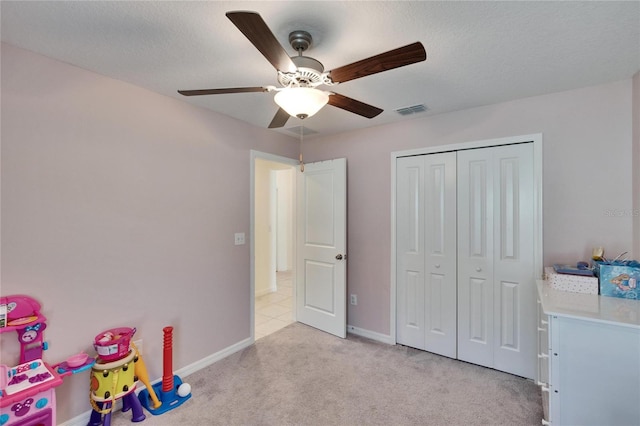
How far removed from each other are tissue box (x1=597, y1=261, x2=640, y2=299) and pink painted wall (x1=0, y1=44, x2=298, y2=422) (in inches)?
113

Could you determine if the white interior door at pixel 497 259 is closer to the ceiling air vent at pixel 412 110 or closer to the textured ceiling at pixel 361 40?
the ceiling air vent at pixel 412 110

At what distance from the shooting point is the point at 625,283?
187 centimetres

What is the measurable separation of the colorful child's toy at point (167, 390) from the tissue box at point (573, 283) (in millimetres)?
2762

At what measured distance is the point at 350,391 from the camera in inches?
91.4

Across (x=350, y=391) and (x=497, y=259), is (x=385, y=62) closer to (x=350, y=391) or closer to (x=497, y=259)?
(x=497, y=259)

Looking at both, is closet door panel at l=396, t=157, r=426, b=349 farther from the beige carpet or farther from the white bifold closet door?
the beige carpet

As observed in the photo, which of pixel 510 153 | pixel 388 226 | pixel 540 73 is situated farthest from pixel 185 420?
pixel 540 73

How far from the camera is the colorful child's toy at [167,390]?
2148mm

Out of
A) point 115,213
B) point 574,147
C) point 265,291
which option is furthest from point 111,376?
point 574,147

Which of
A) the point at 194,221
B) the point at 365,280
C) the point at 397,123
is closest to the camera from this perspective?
the point at 194,221

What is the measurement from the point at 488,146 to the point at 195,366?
3225 millimetres

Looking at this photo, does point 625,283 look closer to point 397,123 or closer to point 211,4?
point 397,123

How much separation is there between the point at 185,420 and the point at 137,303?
0.90 meters

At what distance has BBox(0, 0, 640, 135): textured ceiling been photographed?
55.0 inches
